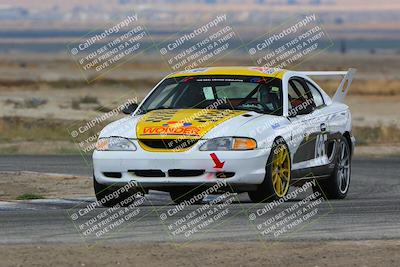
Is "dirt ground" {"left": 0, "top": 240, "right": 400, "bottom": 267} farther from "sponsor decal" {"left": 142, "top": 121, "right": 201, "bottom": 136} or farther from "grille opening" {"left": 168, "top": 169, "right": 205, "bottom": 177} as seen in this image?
"sponsor decal" {"left": 142, "top": 121, "right": 201, "bottom": 136}

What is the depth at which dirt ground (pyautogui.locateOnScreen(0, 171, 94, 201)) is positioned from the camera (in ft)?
52.3

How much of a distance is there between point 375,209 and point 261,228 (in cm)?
207

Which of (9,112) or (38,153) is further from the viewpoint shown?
(9,112)

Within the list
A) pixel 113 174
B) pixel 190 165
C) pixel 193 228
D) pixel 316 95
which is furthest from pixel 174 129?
pixel 316 95

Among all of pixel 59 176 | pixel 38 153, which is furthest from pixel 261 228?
pixel 38 153

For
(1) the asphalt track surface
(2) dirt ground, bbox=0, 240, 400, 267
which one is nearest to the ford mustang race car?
(1) the asphalt track surface

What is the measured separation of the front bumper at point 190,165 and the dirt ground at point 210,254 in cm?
288

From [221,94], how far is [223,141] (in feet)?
4.89

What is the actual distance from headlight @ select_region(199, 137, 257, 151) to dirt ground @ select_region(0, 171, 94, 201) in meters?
3.19

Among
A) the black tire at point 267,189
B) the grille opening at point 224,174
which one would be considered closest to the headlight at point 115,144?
the grille opening at point 224,174

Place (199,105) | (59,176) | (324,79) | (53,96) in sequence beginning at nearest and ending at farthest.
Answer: (199,105)
(59,176)
(53,96)
(324,79)

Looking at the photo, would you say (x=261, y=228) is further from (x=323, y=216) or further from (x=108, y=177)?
(x=108, y=177)

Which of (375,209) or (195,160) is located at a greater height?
(195,160)

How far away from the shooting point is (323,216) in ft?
39.3
